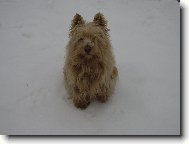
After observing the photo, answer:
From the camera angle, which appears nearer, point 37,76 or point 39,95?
point 39,95

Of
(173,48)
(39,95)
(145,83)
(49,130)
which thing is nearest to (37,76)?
(39,95)

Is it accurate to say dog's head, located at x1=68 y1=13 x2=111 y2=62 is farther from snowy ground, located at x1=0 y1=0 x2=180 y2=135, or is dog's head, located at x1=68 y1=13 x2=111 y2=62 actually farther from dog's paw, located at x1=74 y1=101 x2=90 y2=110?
snowy ground, located at x1=0 y1=0 x2=180 y2=135

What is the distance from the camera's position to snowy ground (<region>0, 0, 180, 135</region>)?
461 centimetres

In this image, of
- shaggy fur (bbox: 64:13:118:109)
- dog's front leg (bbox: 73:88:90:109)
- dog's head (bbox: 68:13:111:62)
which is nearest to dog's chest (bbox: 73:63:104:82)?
shaggy fur (bbox: 64:13:118:109)

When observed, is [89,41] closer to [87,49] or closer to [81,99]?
[87,49]

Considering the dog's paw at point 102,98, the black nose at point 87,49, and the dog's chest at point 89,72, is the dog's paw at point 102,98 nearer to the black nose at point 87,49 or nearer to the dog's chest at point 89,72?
the dog's chest at point 89,72

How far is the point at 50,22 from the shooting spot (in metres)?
6.89

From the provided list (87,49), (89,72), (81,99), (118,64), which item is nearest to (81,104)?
(81,99)

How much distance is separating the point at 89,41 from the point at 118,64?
1.66m

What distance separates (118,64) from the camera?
18.6 feet

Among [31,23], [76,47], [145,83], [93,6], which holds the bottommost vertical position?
[145,83]

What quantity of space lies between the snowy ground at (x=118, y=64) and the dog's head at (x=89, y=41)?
1.07 meters

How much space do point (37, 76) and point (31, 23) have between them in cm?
194

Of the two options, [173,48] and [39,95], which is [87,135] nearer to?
[39,95]
